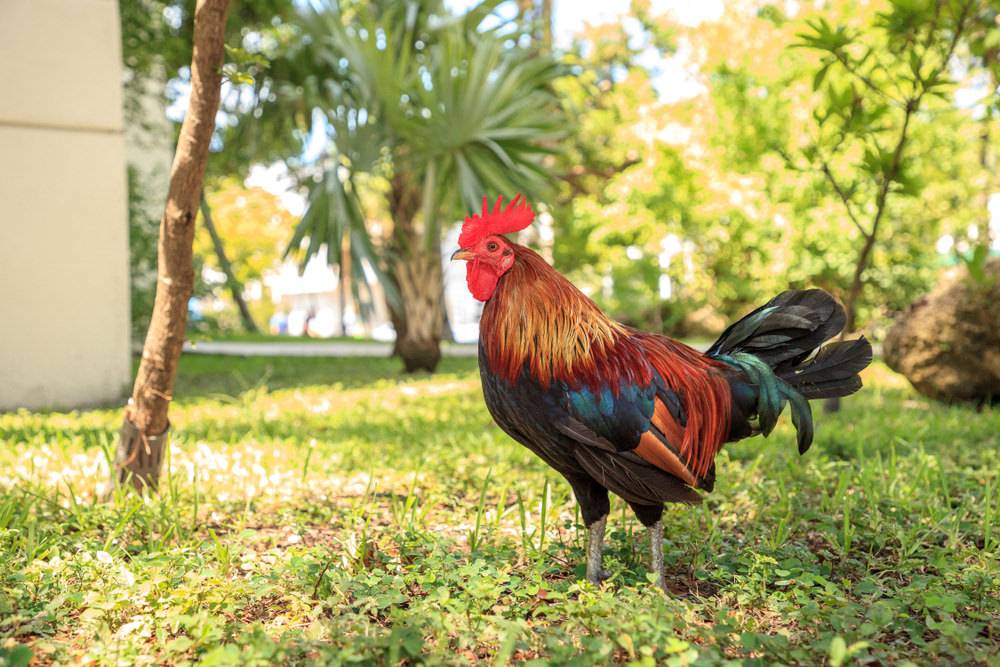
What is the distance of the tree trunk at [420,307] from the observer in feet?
33.8

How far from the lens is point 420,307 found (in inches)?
406

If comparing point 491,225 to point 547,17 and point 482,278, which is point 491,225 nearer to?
point 482,278

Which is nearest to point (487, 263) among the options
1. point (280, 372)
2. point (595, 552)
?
point (595, 552)

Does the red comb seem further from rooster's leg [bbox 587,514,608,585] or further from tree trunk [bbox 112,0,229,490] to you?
tree trunk [bbox 112,0,229,490]

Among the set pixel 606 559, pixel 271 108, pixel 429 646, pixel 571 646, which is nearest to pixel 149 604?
pixel 429 646

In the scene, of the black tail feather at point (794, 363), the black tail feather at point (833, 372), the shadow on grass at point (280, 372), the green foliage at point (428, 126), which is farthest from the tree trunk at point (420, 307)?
the black tail feather at point (833, 372)

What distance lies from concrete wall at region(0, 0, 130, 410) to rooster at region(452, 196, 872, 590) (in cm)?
622

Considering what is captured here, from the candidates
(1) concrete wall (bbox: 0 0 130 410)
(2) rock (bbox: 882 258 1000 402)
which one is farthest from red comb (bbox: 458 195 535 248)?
(1) concrete wall (bbox: 0 0 130 410)

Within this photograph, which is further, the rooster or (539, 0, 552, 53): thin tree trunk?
(539, 0, 552, 53): thin tree trunk

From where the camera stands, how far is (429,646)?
200 cm

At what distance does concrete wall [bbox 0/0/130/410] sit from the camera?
6.85 m

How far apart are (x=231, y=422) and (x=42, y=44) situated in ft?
13.9

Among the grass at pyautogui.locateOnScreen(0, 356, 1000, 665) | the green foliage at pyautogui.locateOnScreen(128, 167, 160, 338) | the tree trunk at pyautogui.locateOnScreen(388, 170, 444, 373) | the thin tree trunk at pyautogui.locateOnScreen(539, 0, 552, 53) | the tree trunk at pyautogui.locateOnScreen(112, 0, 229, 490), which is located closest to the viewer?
the grass at pyautogui.locateOnScreen(0, 356, 1000, 665)

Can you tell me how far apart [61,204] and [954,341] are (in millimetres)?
8446
